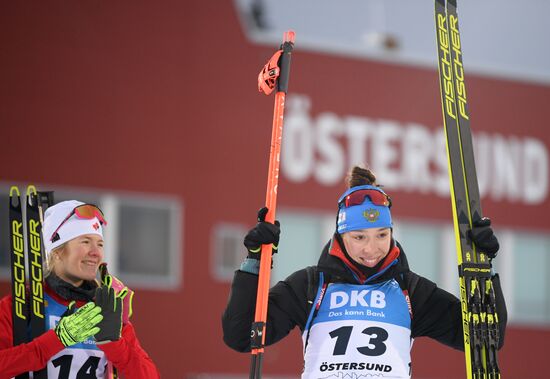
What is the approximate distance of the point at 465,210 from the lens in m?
5.22

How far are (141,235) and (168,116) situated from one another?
1.63m

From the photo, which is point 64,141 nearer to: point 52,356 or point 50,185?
point 50,185

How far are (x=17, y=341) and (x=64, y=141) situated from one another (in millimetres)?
8642

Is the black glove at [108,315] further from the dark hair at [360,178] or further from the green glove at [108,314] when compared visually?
the dark hair at [360,178]

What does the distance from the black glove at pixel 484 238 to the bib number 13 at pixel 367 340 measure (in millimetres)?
621

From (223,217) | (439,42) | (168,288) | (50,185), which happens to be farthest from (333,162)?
(439,42)

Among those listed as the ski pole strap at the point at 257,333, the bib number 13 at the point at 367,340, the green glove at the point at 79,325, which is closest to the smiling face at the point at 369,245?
the bib number 13 at the point at 367,340

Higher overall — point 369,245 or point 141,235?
point 141,235

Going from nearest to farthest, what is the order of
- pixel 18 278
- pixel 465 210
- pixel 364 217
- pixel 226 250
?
pixel 364 217
pixel 465 210
pixel 18 278
pixel 226 250

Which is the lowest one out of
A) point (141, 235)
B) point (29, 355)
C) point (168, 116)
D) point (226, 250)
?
point (29, 355)

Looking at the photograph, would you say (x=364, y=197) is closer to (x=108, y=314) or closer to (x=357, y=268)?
(x=357, y=268)

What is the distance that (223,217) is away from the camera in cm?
1452

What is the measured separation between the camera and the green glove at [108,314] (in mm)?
4910

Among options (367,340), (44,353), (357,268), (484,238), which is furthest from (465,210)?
(44,353)
